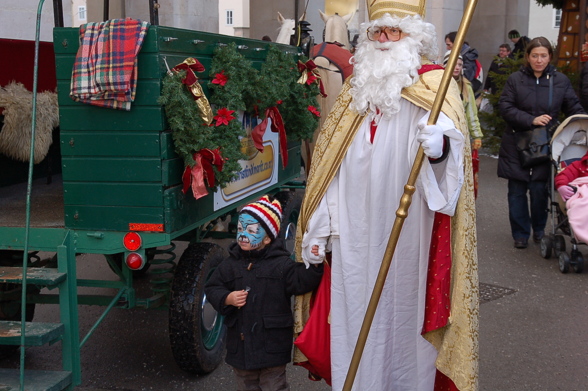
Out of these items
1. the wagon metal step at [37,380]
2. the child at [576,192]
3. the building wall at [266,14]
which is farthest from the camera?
the building wall at [266,14]

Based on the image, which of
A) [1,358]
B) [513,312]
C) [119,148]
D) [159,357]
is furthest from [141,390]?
[513,312]

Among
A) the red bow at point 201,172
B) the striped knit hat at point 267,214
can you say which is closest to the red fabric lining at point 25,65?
the red bow at point 201,172

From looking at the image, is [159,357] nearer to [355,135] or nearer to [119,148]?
[119,148]

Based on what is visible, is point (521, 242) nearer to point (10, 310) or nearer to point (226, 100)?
point (226, 100)

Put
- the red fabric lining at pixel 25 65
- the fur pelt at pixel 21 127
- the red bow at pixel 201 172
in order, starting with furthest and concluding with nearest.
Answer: the red fabric lining at pixel 25 65 → the fur pelt at pixel 21 127 → the red bow at pixel 201 172

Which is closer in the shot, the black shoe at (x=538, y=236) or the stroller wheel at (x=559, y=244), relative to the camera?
the stroller wheel at (x=559, y=244)

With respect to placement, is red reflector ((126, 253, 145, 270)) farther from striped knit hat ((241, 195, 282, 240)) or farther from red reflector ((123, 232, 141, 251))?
striped knit hat ((241, 195, 282, 240))

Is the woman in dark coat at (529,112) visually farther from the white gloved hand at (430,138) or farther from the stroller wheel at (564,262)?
the white gloved hand at (430,138)

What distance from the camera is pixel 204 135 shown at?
4016mm

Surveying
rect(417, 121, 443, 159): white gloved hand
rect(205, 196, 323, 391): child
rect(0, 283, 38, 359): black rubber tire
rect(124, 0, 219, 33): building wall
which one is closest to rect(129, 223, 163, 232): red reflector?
rect(205, 196, 323, 391): child

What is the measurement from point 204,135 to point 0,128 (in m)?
2.12

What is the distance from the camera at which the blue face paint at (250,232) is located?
350cm

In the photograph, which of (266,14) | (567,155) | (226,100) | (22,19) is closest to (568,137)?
(567,155)

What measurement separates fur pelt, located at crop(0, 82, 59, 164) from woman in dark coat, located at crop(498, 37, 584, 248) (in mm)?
4164
